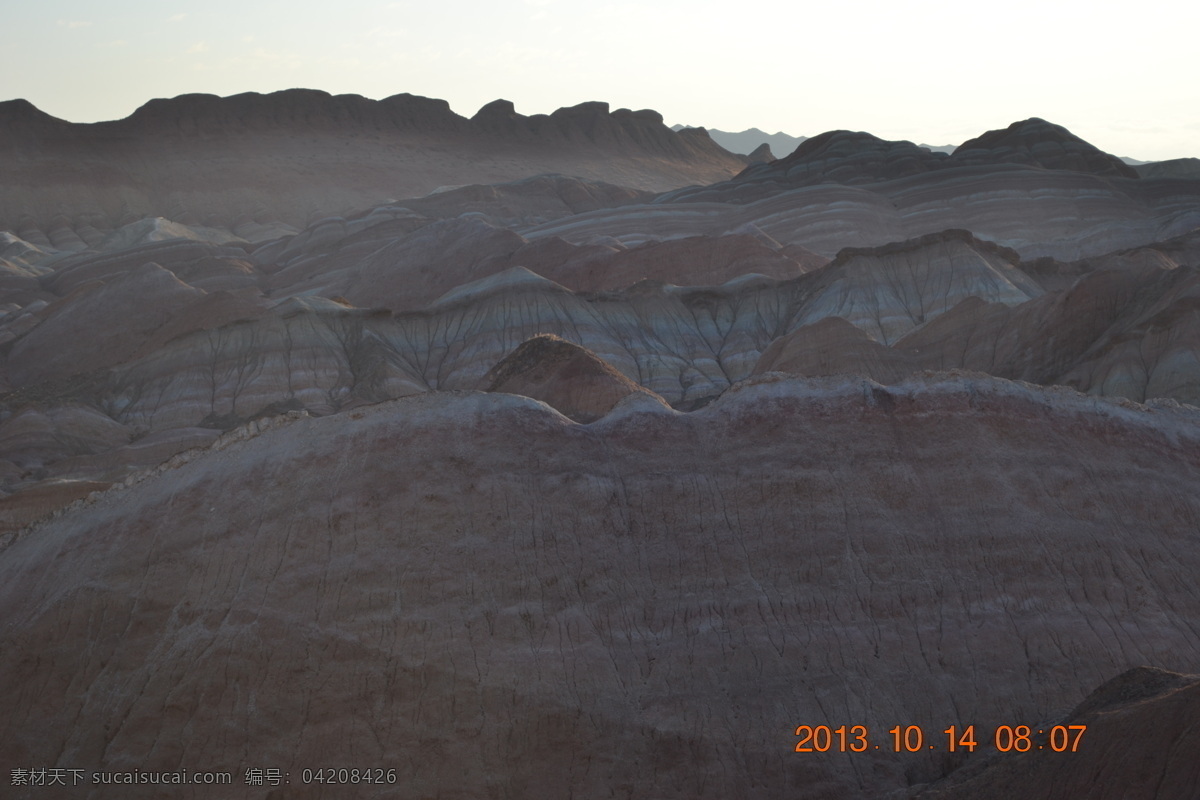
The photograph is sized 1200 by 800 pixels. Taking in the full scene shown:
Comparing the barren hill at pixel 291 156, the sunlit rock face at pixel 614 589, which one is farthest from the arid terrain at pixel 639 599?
the barren hill at pixel 291 156

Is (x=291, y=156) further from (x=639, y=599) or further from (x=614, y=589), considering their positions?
(x=639, y=599)

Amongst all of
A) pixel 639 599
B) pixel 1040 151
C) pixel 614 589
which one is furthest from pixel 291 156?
pixel 639 599

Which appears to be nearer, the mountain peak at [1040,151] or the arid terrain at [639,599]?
the arid terrain at [639,599]

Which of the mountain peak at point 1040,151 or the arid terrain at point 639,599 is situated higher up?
the mountain peak at point 1040,151

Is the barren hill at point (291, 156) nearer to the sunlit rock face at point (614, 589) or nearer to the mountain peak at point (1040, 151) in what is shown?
the mountain peak at point (1040, 151)

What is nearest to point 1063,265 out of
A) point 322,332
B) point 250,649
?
Answer: point 322,332

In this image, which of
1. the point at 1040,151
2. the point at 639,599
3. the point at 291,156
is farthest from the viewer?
the point at 291,156

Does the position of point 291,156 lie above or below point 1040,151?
below

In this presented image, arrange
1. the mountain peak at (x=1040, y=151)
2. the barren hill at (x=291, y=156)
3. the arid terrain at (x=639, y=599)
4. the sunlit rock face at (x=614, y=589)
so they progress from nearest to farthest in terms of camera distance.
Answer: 1. the arid terrain at (x=639, y=599)
2. the sunlit rock face at (x=614, y=589)
3. the mountain peak at (x=1040, y=151)
4. the barren hill at (x=291, y=156)

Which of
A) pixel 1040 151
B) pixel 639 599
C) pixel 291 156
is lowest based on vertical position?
pixel 639 599

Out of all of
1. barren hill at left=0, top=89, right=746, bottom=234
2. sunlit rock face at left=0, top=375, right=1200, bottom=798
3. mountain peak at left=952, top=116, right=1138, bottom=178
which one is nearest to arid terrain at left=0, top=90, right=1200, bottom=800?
sunlit rock face at left=0, top=375, right=1200, bottom=798
